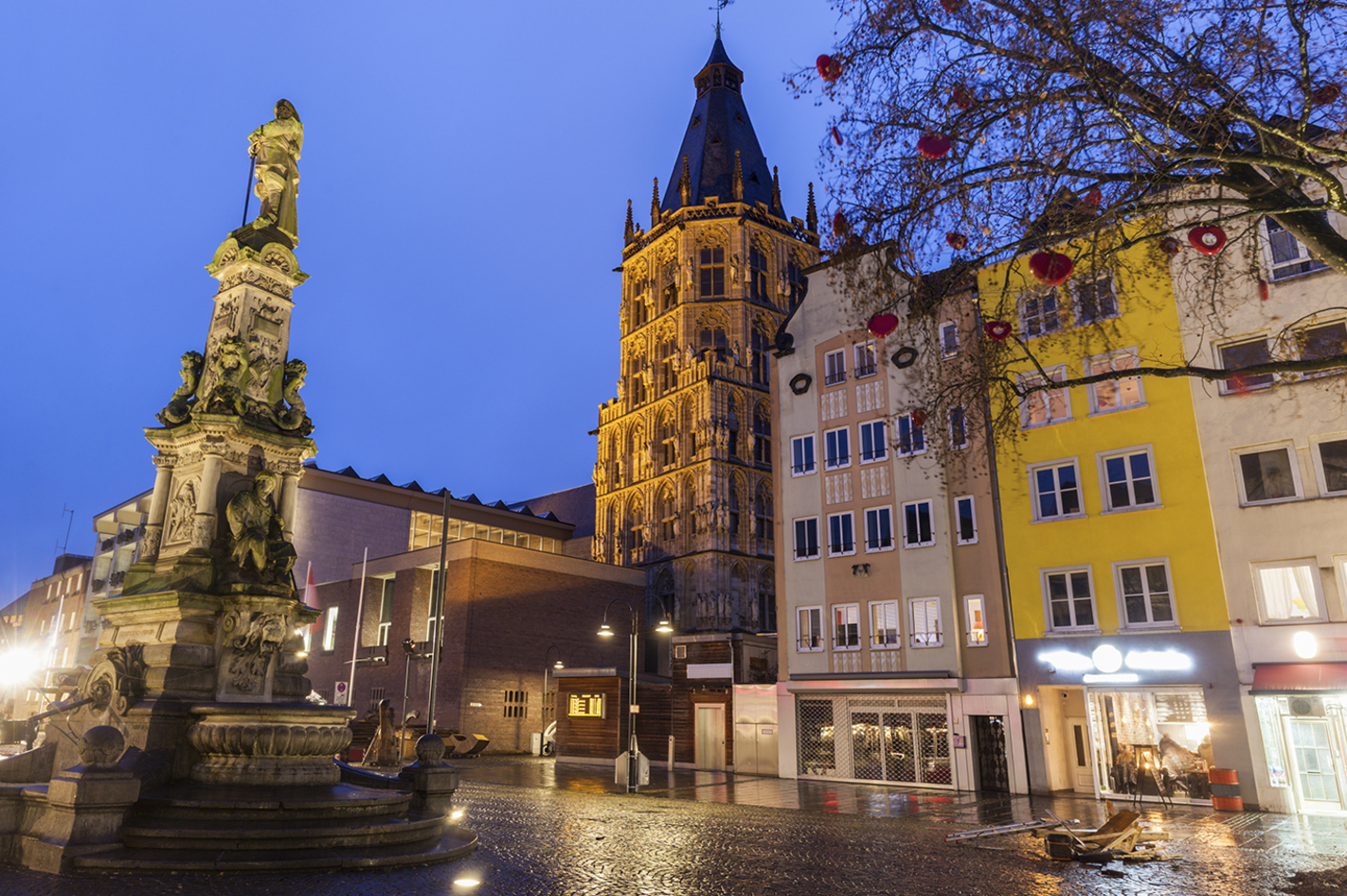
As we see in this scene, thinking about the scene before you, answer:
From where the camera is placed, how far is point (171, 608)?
11.2 m

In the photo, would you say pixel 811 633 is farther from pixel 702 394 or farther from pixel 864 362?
pixel 702 394

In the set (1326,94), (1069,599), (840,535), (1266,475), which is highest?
(840,535)

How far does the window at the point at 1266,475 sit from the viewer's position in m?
21.2

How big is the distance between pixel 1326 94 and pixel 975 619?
21129mm

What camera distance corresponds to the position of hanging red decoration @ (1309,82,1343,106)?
6949 mm

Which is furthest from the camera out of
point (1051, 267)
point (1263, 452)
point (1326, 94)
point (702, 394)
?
point (702, 394)

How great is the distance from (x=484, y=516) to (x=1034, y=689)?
49970mm

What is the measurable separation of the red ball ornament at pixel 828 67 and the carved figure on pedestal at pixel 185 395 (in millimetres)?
9442

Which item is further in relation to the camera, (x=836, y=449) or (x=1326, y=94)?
(x=836, y=449)

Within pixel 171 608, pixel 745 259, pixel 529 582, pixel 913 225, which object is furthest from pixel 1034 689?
pixel 745 259

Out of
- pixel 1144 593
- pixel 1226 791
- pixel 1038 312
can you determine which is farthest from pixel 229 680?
pixel 1144 593

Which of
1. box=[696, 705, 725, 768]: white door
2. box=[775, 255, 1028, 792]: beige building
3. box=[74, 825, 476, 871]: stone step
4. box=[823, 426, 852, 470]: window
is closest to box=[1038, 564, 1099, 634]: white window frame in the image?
box=[775, 255, 1028, 792]: beige building

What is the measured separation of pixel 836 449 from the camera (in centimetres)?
3108

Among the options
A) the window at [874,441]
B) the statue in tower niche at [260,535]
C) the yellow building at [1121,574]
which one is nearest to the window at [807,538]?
the window at [874,441]
